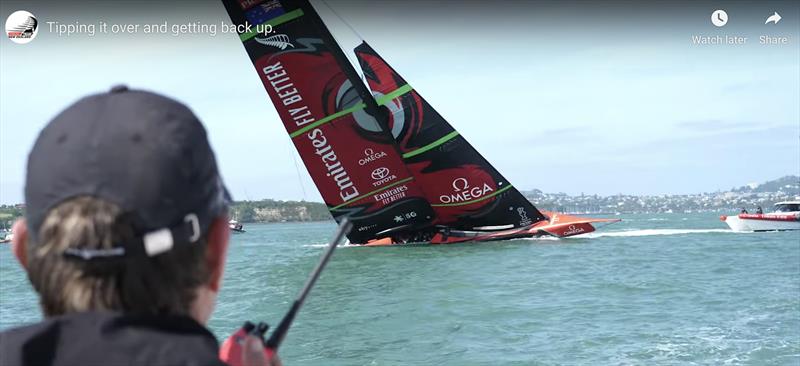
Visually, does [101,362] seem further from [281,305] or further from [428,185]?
[428,185]

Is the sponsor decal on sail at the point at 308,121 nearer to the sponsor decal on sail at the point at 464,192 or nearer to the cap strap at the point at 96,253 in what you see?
the sponsor decal on sail at the point at 464,192

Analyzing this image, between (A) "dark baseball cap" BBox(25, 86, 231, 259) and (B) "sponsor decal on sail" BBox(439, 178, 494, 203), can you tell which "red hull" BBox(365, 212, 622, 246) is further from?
(A) "dark baseball cap" BBox(25, 86, 231, 259)

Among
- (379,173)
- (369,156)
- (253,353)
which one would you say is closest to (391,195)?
(379,173)

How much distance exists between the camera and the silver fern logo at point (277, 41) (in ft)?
72.8

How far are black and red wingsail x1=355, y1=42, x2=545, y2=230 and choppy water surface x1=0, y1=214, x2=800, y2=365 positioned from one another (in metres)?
3.08

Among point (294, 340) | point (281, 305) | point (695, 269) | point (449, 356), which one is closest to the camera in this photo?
point (449, 356)

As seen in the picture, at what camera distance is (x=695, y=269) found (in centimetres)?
1753

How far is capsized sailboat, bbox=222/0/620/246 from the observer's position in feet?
73.5

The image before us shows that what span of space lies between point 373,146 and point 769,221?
20061mm

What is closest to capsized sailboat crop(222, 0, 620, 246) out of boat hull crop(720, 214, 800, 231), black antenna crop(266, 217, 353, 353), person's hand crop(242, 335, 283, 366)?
boat hull crop(720, 214, 800, 231)

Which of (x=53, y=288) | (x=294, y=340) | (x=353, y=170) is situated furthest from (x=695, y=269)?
(x=53, y=288)

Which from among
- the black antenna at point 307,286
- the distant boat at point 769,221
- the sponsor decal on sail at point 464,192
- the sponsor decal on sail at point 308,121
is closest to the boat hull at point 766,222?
the distant boat at point 769,221

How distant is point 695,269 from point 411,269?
631cm

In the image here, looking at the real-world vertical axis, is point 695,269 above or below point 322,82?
below
